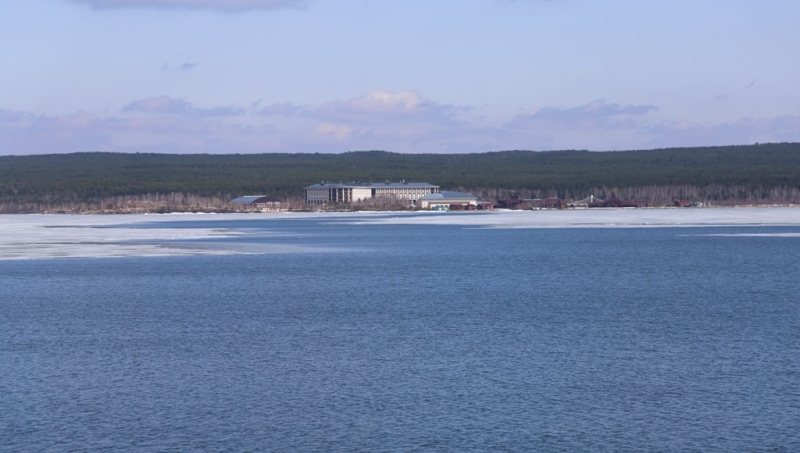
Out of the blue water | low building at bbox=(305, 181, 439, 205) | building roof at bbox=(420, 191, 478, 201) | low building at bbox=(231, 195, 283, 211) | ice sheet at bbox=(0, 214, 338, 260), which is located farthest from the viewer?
low building at bbox=(305, 181, 439, 205)

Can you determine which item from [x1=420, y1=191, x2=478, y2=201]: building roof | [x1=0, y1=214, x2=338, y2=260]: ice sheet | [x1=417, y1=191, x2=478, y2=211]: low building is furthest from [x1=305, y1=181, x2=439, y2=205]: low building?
[x1=0, y1=214, x2=338, y2=260]: ice sheet

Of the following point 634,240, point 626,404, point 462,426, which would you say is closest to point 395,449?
point 462,426

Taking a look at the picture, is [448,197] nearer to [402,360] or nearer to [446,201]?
[446,201]

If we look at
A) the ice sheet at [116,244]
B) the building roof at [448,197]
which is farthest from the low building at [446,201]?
the ice sheet at [116,244]

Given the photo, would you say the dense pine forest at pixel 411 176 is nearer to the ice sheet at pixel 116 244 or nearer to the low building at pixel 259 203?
the low building at pixel 259 203

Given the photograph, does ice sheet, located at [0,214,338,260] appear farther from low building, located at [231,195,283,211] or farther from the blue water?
low building, located at [231,195,283,211]

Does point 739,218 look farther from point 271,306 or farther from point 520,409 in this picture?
point 520,409
